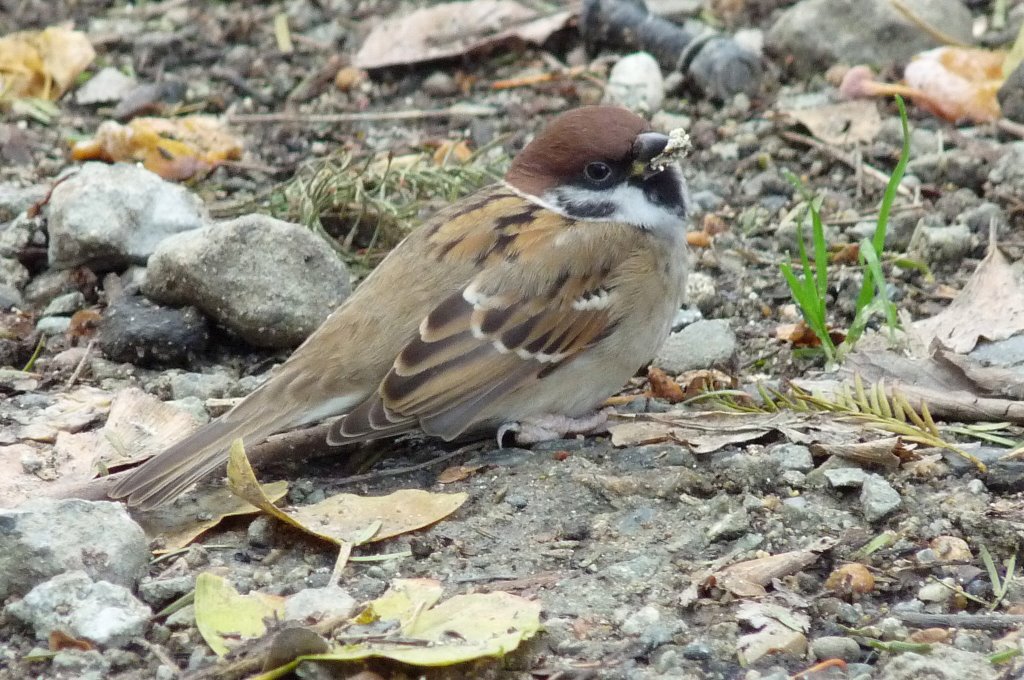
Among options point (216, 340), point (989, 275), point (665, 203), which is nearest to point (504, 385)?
point (665, 203)

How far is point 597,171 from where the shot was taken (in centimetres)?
492

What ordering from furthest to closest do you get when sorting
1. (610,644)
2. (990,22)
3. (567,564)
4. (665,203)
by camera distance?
(990,22)
(665,203)
(567,564)
(610,644)

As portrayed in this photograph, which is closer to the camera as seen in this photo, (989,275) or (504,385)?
(504,385)

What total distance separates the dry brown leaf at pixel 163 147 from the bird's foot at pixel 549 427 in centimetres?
264

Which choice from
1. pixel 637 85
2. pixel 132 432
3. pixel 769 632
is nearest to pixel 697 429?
pixel 769 632

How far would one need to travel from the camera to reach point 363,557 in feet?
12.5

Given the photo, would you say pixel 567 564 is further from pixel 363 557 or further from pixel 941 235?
pixel 941 235

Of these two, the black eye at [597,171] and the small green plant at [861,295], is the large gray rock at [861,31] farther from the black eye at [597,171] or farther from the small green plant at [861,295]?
the black eye at [597,171]

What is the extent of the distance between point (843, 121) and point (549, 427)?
283 centimetres

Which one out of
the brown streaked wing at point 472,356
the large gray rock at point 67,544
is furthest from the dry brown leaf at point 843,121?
the large gray rock at point 67,544

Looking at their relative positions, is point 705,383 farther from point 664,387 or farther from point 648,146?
point 648,146

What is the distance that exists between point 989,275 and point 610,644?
8.35 feet

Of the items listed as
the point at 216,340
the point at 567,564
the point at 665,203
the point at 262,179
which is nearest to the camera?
the point at 567,564

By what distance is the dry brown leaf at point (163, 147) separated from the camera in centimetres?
670
